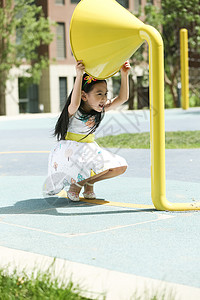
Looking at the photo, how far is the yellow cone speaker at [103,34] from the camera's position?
480 cm

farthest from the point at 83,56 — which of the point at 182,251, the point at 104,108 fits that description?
the point at 182,251

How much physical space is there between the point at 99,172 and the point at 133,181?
5.74 ft

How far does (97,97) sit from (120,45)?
0.69 meters

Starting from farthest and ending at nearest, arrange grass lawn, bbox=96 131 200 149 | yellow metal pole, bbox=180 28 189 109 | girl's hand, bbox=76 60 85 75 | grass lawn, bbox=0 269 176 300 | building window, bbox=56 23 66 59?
building window, bbox=56 23 66 59 → grass lawn, bbox=96 131 200 149 → yellow metal pole, bbox=180 28 189 109 → girl's hand, bbox=76 60 85 75 → grass lawn, bbox=0 269 176 300

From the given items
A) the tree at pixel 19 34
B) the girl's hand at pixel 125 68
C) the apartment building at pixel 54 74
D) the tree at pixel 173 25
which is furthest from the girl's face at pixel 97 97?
the apartment building at pixel 54 74

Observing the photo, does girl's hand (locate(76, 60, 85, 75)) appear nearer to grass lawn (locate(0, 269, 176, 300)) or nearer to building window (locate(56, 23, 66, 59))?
grass lawn (locate(0, 269, 176, 300))

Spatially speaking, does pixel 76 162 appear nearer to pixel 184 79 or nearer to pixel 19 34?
pixel 184 79

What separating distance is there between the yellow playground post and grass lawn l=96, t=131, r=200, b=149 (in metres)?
6.47

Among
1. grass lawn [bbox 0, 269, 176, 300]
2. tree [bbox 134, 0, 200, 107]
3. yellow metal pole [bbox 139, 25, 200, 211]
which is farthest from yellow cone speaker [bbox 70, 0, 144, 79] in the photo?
tree [bbox 134, 0, 200, 107]

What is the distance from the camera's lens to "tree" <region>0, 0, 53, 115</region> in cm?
3234

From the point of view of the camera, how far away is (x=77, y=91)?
5121 millimetres

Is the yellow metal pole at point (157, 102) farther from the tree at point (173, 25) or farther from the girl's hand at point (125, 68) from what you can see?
the tree at point (173, 25)

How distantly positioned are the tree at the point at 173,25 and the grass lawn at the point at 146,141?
16.1 meters

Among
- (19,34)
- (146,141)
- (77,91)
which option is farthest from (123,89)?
(19,34)
